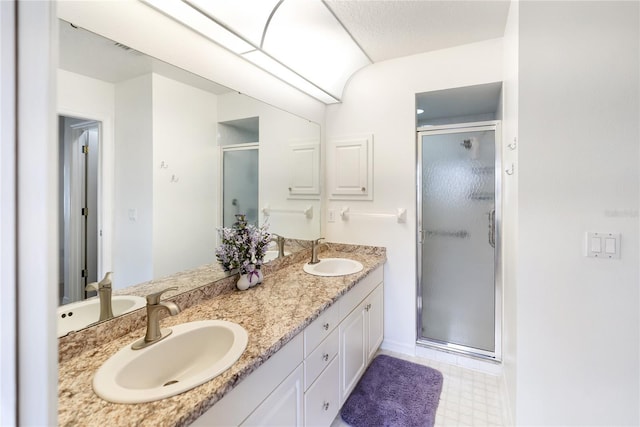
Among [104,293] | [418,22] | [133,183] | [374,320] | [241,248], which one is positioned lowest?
[374,320]

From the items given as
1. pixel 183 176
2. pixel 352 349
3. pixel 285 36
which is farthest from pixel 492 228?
pixel 183 176

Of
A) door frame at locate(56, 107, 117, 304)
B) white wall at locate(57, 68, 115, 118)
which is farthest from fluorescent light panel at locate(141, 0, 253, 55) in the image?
door frame at locate(56, 107, 117, 304)

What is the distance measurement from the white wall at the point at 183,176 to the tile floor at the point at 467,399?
1.32 metres

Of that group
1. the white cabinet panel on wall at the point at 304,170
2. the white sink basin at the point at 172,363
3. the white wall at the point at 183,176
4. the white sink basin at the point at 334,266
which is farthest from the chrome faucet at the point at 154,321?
the white cabinet panel on wall at the point at 304,170

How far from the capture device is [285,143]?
224 cm

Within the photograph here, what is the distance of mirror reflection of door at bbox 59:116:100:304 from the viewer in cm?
100

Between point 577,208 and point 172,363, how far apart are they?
1.83 metres

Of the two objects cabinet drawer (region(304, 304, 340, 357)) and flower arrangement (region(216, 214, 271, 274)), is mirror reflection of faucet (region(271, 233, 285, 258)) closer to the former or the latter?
flower arrangement (region(216, 214, 271, 274))

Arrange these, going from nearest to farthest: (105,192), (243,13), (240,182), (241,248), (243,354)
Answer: (243,354), (105,192), (243,13), (241,248), (240,182)

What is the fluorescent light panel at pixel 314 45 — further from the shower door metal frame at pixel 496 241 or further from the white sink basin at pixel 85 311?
the white sink basin at pixel 85 311

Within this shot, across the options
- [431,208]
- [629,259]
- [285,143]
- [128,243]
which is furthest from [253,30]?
[629,259]

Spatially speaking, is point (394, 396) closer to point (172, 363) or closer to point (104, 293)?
point (172, 363)

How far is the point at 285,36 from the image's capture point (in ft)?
5.96

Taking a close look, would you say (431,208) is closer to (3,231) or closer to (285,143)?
(285,143)
